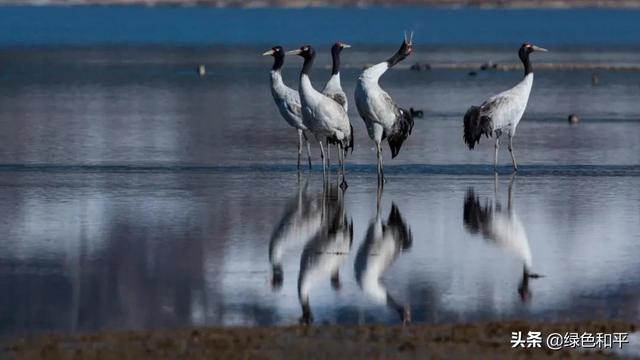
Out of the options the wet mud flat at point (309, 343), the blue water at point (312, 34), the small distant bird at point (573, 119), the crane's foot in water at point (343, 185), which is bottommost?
the wet mud flat at point (309, 343)

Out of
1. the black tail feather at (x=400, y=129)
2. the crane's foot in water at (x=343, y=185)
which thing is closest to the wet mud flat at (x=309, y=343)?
the crane's foot in water at (x=343, y=185)

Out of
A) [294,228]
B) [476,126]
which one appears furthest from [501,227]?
[476,126]

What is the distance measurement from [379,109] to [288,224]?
4.59 metres

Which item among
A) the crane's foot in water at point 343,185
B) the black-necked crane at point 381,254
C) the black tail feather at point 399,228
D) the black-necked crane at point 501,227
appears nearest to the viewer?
the black-necked crane at point 381,254

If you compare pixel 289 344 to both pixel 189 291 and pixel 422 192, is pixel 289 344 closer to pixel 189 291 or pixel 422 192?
pixel 189 291

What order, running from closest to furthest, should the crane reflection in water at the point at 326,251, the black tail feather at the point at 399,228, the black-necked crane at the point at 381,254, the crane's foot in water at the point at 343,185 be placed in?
the black-necked crane at the point at 381,254
the crane reflection in water at the point at 326,251
the black tail feather at the point at 399,228
the crane's foot in water at the point at 343,185

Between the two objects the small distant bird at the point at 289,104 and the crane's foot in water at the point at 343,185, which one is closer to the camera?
the crane's foot in water at the point at 343,185

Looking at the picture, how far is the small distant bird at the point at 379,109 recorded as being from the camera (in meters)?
21.8

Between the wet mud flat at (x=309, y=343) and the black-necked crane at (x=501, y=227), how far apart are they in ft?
6.44

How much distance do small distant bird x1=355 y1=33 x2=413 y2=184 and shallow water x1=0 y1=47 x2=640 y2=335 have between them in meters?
0.59

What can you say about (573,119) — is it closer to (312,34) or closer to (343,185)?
(343,185)

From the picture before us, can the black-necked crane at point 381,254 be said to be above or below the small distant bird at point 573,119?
below

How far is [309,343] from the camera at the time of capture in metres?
11.6

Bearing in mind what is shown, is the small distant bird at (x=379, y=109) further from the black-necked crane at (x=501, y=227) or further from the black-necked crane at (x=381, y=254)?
the black-necked crane at (x=381, y=254)
